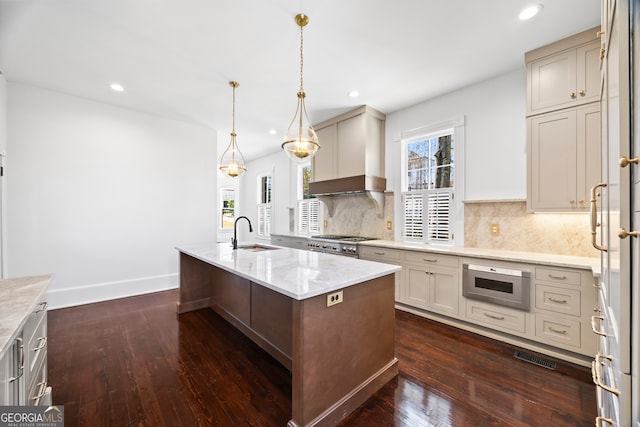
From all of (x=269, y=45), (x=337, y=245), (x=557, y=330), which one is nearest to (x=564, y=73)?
(x=557, y=330)

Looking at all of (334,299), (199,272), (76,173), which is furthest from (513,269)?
(76,173)

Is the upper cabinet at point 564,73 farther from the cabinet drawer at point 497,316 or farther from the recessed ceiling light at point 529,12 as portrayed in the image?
the cabinet drawer at point 497,316

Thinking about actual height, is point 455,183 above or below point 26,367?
above

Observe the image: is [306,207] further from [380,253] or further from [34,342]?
[34,342]

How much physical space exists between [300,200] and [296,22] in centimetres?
403

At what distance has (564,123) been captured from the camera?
2438 millimetres

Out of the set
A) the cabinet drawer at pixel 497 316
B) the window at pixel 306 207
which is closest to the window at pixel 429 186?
the cabinet drawer at pixel 497 316

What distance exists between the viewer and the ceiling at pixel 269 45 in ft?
7.04

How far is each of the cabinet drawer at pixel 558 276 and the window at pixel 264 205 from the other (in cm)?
575

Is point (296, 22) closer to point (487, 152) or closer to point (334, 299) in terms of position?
point (334, 299)

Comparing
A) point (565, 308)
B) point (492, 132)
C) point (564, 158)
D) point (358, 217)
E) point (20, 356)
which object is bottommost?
point (565, 308)

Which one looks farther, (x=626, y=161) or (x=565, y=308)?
(x=565, y=308)

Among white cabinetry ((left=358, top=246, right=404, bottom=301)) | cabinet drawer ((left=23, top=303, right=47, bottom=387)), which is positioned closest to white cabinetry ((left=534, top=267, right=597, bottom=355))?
white cabinetry ((left=358, top=246, right=404, bottom=301))

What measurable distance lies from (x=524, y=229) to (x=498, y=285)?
0.78m
